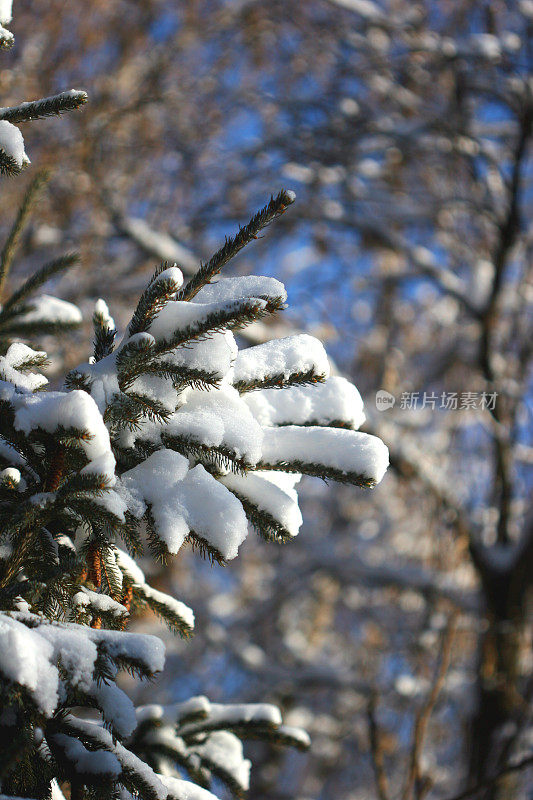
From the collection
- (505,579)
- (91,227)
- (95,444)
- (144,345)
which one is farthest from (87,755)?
(91,227)

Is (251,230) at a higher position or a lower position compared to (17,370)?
higher

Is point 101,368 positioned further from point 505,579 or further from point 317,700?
point 317,700

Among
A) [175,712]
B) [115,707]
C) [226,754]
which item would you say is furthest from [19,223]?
[226,754]

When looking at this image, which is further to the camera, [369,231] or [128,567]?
[369,231]

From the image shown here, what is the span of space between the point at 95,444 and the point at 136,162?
6.76 meters

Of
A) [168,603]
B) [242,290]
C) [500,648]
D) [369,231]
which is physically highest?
[242,290]

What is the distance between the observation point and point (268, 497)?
915mm

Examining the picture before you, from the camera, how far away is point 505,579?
4.58 m

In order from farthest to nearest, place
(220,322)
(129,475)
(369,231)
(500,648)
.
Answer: (369,231)
(500,648)
(129,475)
(220,322)

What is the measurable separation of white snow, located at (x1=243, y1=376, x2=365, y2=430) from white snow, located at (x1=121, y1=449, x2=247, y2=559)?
171mm

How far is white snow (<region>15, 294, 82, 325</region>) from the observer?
120cm

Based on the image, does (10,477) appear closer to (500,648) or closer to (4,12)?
(4,12)

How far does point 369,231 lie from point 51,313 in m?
4.28

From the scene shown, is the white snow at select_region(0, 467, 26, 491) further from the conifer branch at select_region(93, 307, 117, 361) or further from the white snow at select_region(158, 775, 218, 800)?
the white snow at select_region(158, 775, 218, 800)
